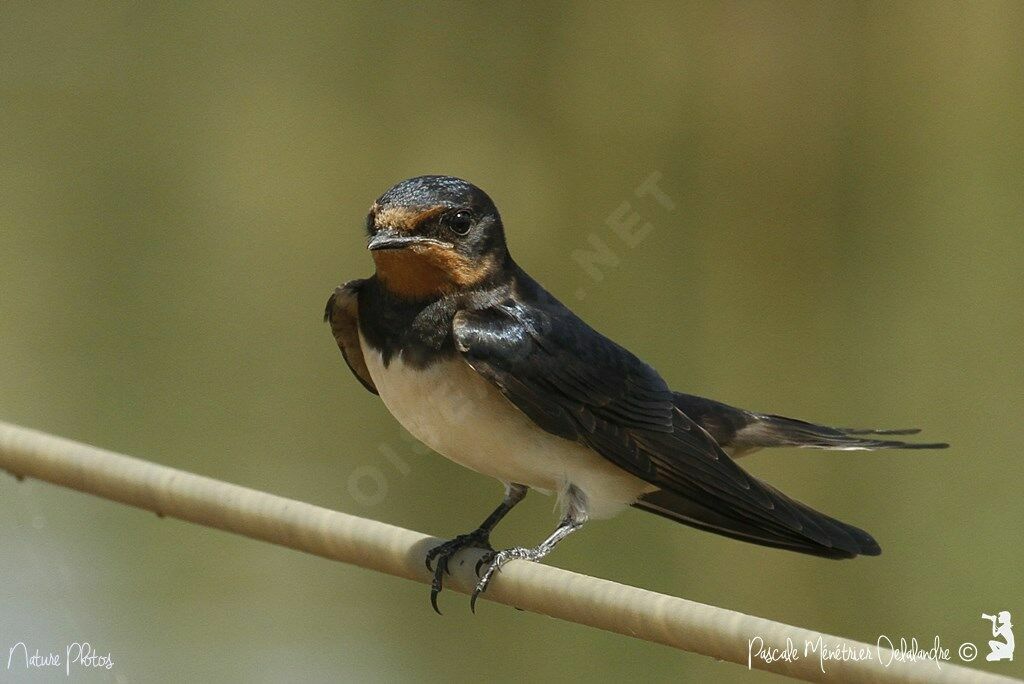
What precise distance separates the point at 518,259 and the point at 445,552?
214 cm

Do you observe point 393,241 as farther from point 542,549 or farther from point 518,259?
point 518,259

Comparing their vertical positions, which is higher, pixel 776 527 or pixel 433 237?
pixel 433 237

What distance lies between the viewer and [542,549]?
5.49 feet

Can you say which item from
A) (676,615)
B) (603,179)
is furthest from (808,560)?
(676,615)

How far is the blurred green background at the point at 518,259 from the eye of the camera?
3316 millimetres

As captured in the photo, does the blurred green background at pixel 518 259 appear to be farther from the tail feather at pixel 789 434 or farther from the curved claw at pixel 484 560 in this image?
the curved claw at pixel 484 560

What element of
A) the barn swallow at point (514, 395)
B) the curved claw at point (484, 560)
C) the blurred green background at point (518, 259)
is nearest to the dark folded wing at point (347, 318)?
the barn swallow at point (514, 395)

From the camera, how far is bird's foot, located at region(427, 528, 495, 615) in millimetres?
1612

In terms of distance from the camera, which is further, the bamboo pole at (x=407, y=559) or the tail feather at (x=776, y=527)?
the tail feather at (x=776, y=527)

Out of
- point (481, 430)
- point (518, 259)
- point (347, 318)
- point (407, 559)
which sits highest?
point (518, 259)

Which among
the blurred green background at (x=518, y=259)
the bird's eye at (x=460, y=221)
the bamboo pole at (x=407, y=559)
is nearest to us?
the bamboo pole at (x=407, y=559)

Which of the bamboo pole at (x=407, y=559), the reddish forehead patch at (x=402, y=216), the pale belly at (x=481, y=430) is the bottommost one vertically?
the bamboo pole at (x=407, y=559)

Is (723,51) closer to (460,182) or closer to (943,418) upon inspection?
(943,418)

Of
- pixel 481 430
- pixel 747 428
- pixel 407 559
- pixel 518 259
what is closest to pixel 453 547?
pixel 481 430
